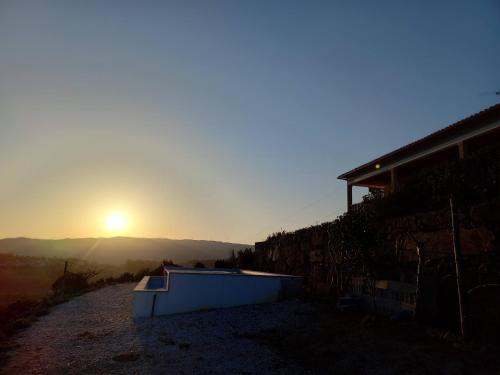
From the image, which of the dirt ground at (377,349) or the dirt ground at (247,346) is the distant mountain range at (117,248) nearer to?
the dirt ground at (247,346)

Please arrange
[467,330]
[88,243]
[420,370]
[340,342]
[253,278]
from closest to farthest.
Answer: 1. [420,370]
2. [467,330]
3. [340,342]
4. [253,278]
5. [88,243]

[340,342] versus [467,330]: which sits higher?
[467,330]

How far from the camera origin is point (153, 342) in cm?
825

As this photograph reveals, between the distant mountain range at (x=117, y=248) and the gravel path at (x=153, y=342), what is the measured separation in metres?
74.5

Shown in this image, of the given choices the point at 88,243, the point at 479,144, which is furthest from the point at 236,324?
the point at 88,243

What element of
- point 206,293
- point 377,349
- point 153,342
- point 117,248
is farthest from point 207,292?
point 117,248

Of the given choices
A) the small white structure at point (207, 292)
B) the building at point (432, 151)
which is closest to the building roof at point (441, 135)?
the building at point (432, 151)

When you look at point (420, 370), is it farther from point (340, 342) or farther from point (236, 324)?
point (236, 324)

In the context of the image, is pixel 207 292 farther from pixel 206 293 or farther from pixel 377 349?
pixel 377 349

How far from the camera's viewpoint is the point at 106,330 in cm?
961

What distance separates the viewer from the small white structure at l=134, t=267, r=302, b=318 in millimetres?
11344

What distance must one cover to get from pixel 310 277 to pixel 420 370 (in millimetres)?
8678

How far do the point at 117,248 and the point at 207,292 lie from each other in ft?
311

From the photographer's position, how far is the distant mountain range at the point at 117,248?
89.5 m
